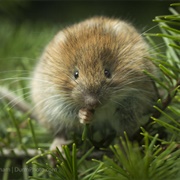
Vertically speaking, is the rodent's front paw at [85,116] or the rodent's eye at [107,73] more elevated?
the rodent's eye at [107,73]

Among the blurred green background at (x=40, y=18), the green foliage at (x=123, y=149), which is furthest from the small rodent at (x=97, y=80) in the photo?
the blurred green background at (x=40, y=18)

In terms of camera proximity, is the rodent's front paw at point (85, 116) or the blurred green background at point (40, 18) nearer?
the rodent's front paw at point (85, 116)

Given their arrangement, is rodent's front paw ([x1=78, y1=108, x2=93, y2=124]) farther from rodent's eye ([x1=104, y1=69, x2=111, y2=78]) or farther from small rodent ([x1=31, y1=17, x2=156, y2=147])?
rodent's eye ([x1=104, y1=69, x2=111, y2=78])

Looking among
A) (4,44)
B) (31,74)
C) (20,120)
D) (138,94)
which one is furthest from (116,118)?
(4,44)

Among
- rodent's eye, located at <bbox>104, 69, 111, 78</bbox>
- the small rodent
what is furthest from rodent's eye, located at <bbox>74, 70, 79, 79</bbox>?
rodent's eye, located at <bbox>104, 69, 111, 78</bbox>

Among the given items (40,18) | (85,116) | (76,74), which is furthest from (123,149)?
(40,18)

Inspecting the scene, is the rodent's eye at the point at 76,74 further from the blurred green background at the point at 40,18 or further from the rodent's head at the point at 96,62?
the blurred green background at the point at 40,18

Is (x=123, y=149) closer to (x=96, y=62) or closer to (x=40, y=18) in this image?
(x=96, y=62)

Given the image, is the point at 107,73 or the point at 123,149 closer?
the point at 107,73
